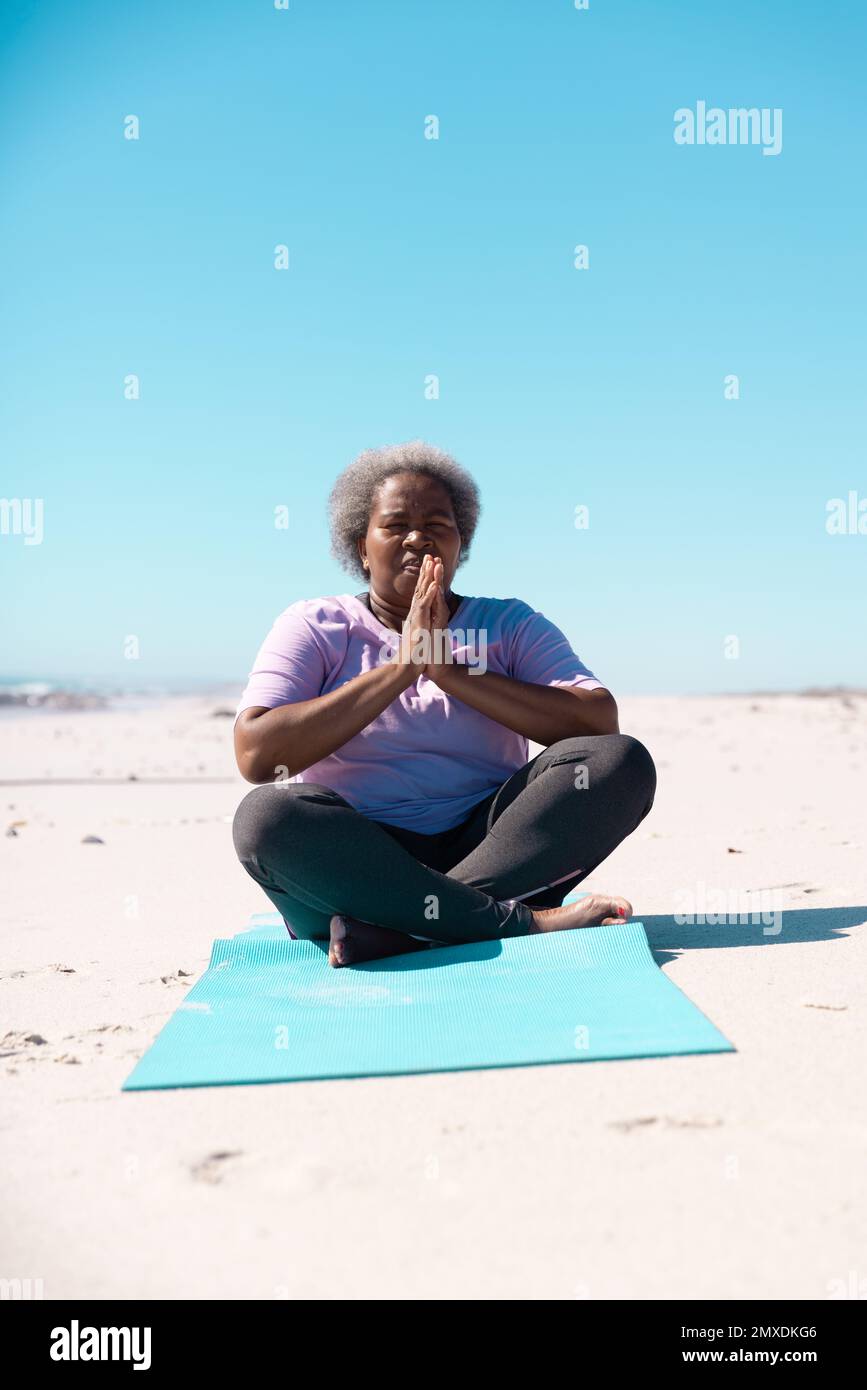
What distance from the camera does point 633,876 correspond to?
202 inches

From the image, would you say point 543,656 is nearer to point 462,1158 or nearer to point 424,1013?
point 424,1013

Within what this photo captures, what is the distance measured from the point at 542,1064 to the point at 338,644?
6.09 feet

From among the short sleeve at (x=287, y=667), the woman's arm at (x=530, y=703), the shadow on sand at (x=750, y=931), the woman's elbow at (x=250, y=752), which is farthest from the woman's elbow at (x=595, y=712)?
the woman's elbow at (x=250, y=752)

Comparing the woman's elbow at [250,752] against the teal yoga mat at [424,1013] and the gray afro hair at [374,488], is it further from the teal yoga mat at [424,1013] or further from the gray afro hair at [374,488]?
the gray afro hair at [374,488]

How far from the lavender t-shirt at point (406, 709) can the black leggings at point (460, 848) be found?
0.11 metres

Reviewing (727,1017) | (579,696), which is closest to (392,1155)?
(727,1017)

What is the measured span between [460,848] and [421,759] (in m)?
0.32

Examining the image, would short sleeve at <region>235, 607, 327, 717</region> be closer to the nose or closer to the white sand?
the nose

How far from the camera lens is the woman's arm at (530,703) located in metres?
3.67

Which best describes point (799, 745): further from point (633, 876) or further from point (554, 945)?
point (554, 945)

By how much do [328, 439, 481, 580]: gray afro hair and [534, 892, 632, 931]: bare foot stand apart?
1.59 m

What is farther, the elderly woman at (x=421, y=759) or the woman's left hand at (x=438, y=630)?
the woman's left hand at (x=438, y=630)

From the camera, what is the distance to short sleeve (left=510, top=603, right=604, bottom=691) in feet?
12.7

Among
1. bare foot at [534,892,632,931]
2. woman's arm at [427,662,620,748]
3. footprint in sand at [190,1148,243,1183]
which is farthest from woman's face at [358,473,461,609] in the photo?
footprint in sand at [190,1148,243,1183]
